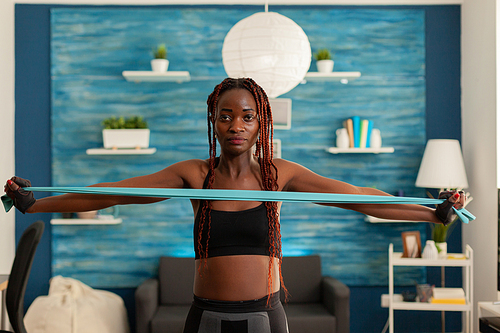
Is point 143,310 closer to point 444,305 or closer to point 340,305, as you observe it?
point 340,305

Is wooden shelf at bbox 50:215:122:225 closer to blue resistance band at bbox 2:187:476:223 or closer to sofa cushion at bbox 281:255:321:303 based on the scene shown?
sofa cushion at bbox 281:255:321:303

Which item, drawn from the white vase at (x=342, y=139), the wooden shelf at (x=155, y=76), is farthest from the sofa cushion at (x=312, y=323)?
the wooden shelf at (x=155, y=76)

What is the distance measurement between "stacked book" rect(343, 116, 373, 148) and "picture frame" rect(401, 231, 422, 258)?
2.66 ft

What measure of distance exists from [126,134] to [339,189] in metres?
2.61

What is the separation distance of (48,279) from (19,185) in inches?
111

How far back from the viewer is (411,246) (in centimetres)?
329

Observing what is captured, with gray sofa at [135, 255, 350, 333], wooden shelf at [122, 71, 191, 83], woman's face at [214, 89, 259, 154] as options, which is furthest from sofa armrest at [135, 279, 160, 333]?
woman's face at [214, 89, 259, 154]

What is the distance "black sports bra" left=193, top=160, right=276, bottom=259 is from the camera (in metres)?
1.15

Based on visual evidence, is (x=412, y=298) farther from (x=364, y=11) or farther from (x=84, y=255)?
(x=84, y=255)

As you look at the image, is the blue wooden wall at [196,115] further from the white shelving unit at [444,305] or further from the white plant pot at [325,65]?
the white shelving unit at [444,305]

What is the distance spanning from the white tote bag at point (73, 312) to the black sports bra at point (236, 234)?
7.68 ft

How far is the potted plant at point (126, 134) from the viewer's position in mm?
3506

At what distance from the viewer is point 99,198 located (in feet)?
4.12

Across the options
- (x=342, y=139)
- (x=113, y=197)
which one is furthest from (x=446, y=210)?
(x=342, y=139)
